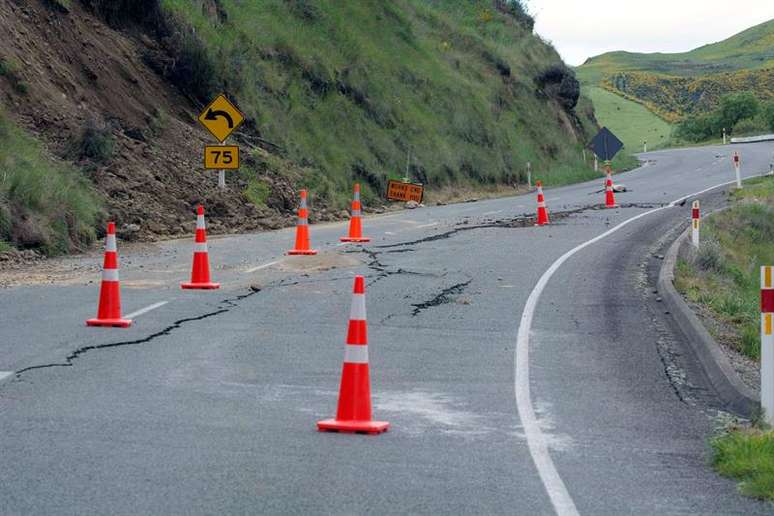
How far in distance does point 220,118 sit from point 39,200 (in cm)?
660

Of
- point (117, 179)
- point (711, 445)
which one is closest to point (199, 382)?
point (711, 445)

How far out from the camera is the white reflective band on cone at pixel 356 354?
8.07 m

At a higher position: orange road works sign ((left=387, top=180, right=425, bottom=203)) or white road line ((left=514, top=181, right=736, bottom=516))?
orange road works sign ((left=387, top=180, right=425, bottom=203))

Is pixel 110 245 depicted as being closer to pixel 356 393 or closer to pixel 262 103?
pixel 356 393

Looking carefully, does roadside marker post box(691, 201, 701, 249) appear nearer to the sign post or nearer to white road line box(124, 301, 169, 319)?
the sign post

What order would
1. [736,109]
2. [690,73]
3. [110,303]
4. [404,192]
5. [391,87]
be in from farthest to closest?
[690,73] < [736,109] < [391,87] < [404,192] < [110,303]

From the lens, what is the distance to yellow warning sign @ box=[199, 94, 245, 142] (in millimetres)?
26062

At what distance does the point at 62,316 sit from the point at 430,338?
3.88 meters

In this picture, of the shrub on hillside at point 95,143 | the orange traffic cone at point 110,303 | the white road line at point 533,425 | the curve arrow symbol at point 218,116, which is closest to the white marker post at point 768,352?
the white road line at point 533,425

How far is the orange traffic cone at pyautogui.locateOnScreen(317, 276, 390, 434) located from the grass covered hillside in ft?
78.0

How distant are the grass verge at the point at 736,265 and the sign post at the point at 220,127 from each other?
994 cm

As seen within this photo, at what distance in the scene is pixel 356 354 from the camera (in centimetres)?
810

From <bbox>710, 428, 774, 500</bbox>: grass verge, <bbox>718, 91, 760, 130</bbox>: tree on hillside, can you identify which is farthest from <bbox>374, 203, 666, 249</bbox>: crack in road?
<bbox>718, 91, 760, 130</bbox>: tree on hillside

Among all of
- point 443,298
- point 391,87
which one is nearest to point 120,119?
point 443,298
